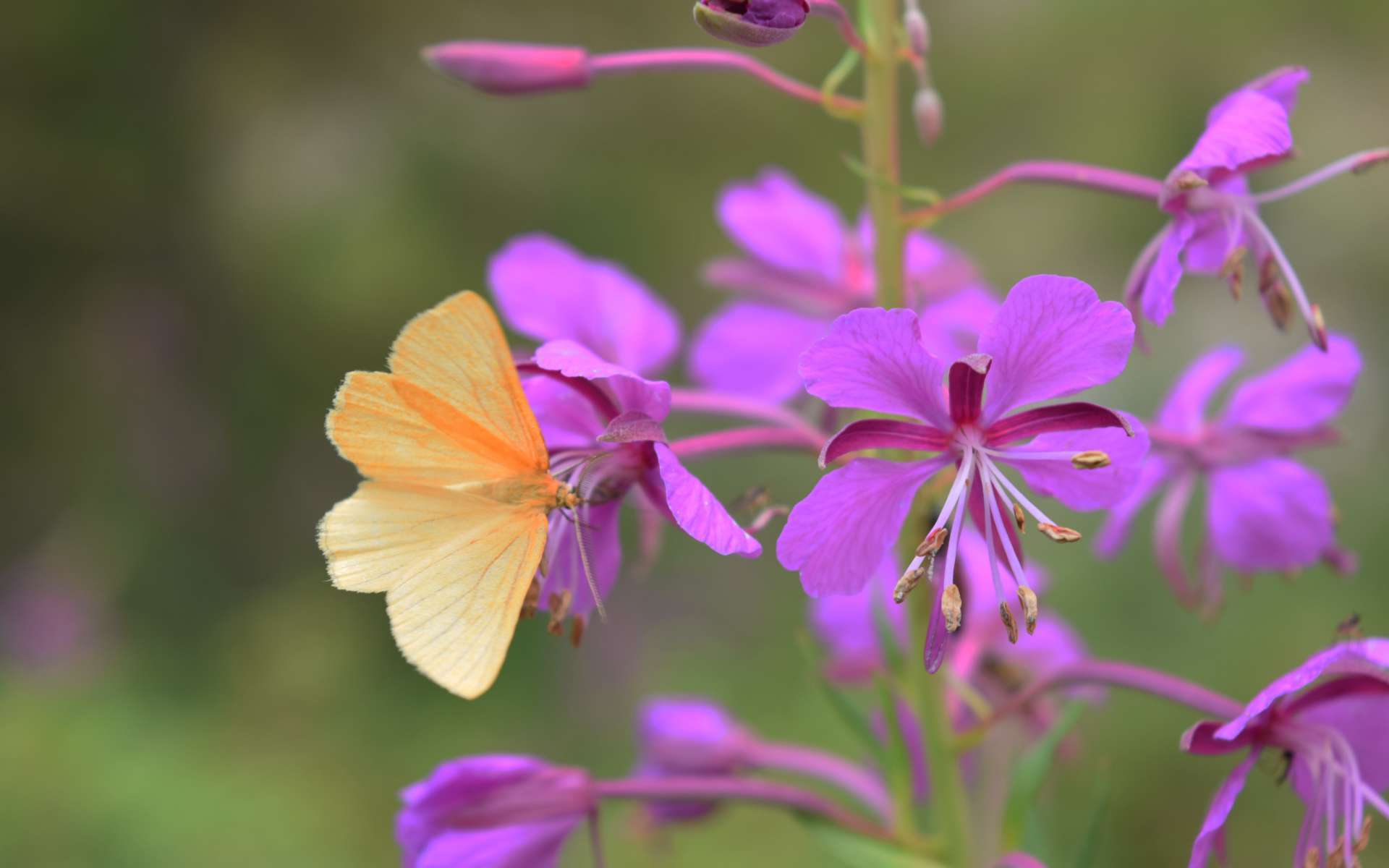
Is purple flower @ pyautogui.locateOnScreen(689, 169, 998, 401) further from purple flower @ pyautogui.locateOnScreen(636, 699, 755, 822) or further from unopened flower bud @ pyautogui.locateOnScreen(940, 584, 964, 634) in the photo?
unopened flower bud @ pyautogui.locateOnScreen(940, 584, 964, 634)

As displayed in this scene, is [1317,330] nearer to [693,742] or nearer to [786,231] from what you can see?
[786,231]

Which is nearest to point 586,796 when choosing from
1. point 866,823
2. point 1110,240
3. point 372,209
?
point 866,823

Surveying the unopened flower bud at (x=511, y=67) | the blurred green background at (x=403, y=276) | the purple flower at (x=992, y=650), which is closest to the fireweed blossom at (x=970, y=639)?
the purple flower at (x=992, y=650)

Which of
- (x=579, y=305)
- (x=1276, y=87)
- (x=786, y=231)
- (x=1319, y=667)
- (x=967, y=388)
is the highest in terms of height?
(x=1276, y=87)

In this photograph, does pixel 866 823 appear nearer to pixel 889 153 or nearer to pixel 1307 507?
pixel 1307 507

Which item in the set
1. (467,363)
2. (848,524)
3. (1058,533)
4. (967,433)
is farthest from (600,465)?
(1058,533)

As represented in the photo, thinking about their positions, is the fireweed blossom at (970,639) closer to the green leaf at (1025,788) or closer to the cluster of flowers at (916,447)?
the cluster of flowers at (916,447)
